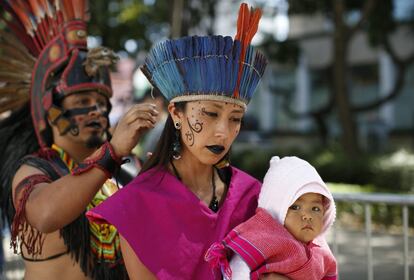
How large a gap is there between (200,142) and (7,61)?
1513 mm

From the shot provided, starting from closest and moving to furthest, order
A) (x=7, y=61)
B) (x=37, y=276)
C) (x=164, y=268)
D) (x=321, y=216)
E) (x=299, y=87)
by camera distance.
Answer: (x=164, y=268) → (x=321, y=216) → (x=37, y=276) → (x=7, y=61) → (x=299, y=87)

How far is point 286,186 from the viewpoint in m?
2.00

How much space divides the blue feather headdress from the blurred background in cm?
55

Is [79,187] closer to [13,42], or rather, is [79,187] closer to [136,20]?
[13,42]

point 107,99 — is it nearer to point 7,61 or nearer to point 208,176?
point 7,61

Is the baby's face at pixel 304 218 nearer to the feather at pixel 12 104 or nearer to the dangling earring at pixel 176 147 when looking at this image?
the dangling earring at pixel 176 147

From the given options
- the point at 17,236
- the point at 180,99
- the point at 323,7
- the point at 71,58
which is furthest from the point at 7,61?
the point at 323,7

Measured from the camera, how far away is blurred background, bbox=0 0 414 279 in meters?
6.77

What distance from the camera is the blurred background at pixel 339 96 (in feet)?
22.2

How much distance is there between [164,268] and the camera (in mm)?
1865

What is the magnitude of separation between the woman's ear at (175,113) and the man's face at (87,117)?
2.35 feet

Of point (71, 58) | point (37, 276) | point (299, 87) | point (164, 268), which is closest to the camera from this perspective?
point (164, 268)

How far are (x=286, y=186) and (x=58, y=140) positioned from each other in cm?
121

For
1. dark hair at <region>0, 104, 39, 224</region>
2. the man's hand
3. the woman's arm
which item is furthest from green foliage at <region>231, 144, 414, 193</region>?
the woman's arm
